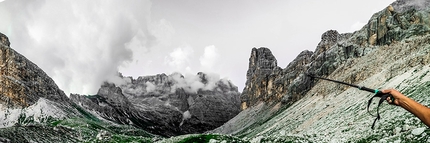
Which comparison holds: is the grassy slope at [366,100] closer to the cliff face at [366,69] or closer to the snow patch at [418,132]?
the cliff face at [366,69]

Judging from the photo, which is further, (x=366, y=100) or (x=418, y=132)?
(x=366, y=100)

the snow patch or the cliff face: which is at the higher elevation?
the cliff face

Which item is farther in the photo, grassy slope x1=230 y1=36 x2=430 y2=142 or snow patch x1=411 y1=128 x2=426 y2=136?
grassy slope x1=230 y1=36 x2=430 y2=142

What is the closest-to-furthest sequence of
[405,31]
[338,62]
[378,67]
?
[378,67], [405,31], [338,62]

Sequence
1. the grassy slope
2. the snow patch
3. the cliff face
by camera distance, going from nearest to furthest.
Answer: the snow patch < the grassy slope < the cliff face

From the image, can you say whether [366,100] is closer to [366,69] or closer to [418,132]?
[418,132]

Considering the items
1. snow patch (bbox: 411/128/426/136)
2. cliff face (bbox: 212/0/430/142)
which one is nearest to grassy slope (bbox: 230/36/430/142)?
cliff face (bbox: 212/0/430/142)

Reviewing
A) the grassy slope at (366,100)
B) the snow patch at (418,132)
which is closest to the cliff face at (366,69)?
the grassy slope at (366,100)

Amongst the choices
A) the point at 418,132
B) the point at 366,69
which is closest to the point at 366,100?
the point at 418,132

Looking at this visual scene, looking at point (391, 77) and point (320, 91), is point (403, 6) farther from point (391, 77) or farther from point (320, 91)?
point (391, 77)

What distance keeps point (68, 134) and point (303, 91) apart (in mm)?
128321

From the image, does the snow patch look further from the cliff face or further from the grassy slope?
the cliff face

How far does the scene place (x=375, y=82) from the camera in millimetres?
102188

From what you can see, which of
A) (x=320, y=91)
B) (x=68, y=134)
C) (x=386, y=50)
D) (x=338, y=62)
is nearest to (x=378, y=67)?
(x=386, y=50)
